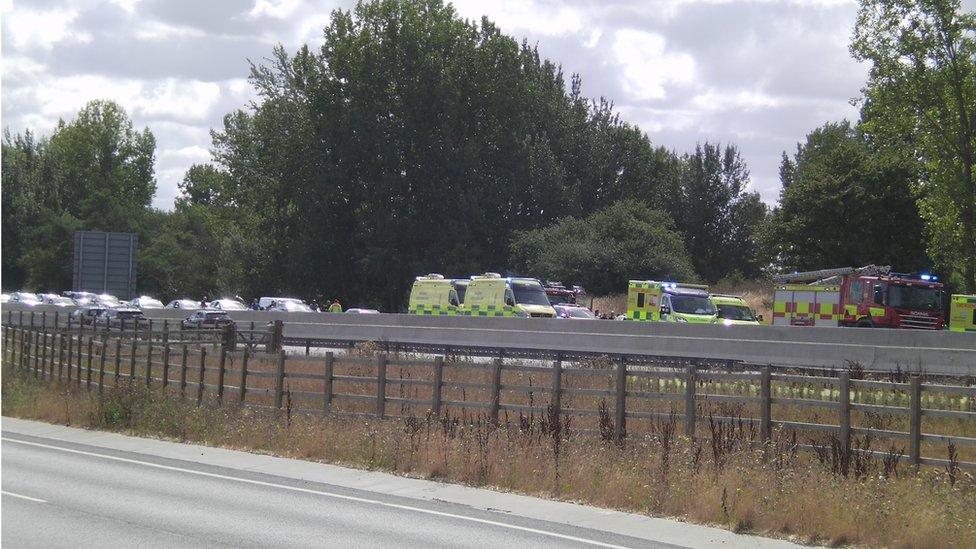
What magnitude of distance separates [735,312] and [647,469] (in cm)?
2663

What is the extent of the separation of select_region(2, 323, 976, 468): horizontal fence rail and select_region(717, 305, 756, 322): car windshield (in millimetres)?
13798

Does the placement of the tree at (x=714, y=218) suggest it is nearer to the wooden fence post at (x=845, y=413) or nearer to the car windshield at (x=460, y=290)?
the car windshield at (x=460, y=290)

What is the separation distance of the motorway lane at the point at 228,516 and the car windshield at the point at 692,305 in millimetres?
24843

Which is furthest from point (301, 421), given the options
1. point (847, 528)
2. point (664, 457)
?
point (847, 528)

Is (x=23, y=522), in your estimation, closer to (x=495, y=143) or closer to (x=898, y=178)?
(x=898, y=178)

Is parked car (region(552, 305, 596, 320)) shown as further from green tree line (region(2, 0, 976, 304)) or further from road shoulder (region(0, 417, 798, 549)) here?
road shoulder (region(0, 417, 798, 549))

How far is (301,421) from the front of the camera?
2067cm

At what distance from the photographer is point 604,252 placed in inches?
2815

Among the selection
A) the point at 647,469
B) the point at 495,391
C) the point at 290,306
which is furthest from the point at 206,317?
the point at 647,469

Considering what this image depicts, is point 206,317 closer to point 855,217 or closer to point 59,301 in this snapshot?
point 59,301

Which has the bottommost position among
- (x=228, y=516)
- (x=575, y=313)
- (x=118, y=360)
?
(x=228, y=516)

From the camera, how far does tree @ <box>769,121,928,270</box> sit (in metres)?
67.7

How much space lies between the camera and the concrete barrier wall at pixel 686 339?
29094mm

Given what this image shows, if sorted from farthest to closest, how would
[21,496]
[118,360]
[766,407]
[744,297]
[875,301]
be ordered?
[744,297], [875,301], [118,360], [766,407], [21,496]
